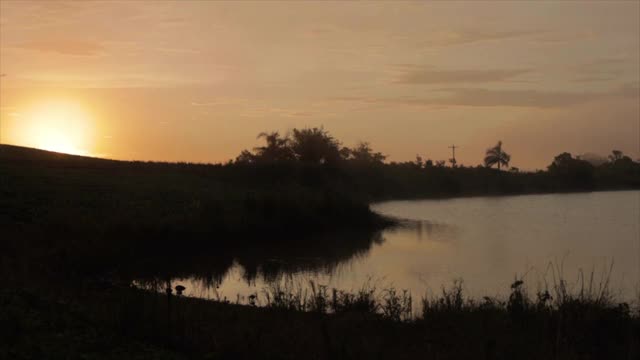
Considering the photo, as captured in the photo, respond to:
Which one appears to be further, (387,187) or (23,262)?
(387,187)

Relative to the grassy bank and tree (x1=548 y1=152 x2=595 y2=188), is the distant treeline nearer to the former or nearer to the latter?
tree (x1=548 y1=152 x2=595 y2=188)

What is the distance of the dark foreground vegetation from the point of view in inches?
392

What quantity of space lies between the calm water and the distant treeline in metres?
22.5

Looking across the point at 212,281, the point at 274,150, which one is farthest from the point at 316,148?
the point at 212,281

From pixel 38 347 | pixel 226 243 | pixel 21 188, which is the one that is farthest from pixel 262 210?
pixel 38 347

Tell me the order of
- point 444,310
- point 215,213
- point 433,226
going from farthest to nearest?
point 433,226 → point 215,213 → point 444,310

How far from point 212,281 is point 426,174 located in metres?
96.4

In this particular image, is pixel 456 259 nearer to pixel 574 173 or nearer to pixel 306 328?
pixel 306 328

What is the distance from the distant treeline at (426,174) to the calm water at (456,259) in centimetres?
2248

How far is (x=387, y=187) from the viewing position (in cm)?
10612

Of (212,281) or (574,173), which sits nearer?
(212,281)

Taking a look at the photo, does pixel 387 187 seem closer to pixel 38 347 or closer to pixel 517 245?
pixel 517 245

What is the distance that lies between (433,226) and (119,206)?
83.6ft

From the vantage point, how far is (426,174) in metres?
119
